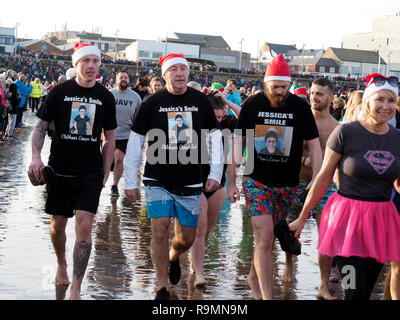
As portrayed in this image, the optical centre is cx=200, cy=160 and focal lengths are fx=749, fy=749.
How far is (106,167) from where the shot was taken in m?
6.63

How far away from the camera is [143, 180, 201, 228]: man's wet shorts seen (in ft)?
20.6

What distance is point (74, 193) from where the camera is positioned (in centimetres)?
640

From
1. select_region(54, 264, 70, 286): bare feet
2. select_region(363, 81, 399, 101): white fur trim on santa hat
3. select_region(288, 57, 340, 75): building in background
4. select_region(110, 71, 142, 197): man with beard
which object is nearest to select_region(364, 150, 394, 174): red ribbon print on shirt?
select_region(363, 81, 399, 101): white fur trim on santa hat

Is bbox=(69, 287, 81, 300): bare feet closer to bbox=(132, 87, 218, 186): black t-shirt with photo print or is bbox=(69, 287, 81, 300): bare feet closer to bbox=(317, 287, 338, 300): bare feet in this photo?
bbox=(132, 87, 218, 186): black t-shirt with photo print

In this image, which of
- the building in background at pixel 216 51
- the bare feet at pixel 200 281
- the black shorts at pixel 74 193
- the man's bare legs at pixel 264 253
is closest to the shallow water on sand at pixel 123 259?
the bare feet at pixel 200 281

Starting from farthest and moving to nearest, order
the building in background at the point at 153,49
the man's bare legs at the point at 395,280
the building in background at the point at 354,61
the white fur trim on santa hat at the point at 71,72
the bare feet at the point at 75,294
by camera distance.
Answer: the building in background at the point at 354,61 < the building in background at the point at 153,49 < the white fur trim on santa hat at the point at 71,72 < the bare feet at the point at 75,294 < the man's bare legs at the point at 395,280

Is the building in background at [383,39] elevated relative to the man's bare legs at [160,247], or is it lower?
elevated

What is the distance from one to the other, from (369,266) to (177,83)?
231 cm

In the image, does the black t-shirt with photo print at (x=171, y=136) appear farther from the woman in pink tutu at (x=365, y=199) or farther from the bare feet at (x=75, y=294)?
the woman in pink tutu at (x=365, y=199)

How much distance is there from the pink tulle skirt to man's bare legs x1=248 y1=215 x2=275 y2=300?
3.39 ft

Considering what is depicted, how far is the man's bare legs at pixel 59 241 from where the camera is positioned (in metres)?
6.56

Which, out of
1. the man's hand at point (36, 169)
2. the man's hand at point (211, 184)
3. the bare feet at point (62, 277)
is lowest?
the bare feet at point (62, 277)

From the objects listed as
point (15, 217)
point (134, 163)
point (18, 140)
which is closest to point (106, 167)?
point (134, 163)

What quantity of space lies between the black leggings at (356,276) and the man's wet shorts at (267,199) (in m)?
1.29
